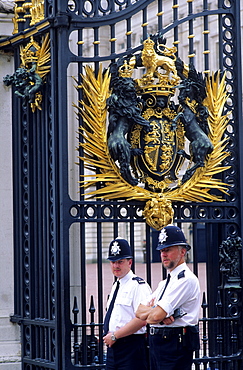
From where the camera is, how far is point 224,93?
7605mm

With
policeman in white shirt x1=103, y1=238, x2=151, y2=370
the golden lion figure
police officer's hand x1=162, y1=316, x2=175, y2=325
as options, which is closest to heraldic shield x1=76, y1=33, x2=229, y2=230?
the golden lion figure

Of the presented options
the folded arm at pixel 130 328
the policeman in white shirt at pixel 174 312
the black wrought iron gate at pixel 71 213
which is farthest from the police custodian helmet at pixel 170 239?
the black wrought iron gate at pixel 71 213

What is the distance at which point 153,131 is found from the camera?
7.23 metres

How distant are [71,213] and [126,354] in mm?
1546

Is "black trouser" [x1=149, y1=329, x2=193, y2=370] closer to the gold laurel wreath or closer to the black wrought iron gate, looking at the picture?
the black wrought iron gate

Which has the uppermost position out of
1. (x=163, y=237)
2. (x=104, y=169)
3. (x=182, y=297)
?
(x=104, y=169)

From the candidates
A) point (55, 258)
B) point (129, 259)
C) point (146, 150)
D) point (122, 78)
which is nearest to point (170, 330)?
point (129, 259)

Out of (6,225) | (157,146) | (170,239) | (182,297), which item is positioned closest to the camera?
(182,297)

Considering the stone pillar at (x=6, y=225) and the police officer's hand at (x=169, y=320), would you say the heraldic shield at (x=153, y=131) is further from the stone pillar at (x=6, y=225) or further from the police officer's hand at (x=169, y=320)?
the police officer's hand at (x=169, y=320)

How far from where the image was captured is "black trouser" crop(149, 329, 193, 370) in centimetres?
601

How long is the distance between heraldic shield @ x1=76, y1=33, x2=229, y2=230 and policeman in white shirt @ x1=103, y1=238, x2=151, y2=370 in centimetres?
78

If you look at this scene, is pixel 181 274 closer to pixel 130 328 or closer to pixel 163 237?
pixel 163 237

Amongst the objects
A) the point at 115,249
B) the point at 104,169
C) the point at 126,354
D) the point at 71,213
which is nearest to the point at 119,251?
the point at 115,249

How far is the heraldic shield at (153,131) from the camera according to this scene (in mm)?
7066
